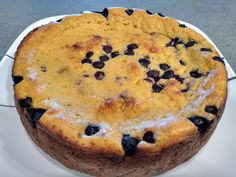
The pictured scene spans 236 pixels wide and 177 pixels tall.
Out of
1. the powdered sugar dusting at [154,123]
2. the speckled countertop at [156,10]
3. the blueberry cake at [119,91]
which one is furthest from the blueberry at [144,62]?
the speckled countertop at [156,10]

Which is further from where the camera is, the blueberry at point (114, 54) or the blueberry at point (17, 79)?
the blueberry at point (114, 54)

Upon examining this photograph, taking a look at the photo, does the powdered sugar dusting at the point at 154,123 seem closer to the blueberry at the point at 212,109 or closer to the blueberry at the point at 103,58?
the blueberry at the point at 212,109

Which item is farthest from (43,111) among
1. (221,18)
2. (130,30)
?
(221,18)

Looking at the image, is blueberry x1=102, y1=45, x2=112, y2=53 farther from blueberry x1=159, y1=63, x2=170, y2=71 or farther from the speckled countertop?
the speckled countertop

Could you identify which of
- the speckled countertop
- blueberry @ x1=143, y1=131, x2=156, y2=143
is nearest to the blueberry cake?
blueberry @ x1=143, y1=131, x2=156, y2=143

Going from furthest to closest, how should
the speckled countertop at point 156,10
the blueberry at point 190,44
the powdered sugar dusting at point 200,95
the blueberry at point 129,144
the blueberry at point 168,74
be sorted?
the speckled countertop at point 156,10 → the blueberry at point 190,44 → the blueberry at point 168,74 → the powdered sugar dusting at point 200,95 → the blueberry at point 129,144

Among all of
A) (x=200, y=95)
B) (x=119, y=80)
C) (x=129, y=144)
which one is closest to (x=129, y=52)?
(x=119, y=80)

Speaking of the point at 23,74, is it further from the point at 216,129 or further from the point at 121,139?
the point at 216,129

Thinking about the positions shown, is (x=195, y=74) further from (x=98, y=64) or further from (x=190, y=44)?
(x=98, y=64)
